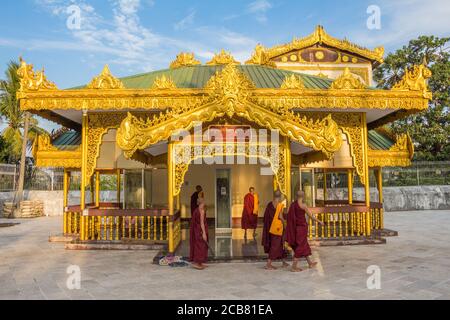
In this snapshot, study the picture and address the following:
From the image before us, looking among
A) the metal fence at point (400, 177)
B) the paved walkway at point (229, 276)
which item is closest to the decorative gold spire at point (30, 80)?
the paved walkway at point (229, 276)

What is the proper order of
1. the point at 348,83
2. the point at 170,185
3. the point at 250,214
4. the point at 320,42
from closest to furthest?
1. the point at 170,185
2. the point at 348,83
3. the point at 250,214
4. the point at 320,42

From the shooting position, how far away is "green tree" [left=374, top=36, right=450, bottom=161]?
19.6 m

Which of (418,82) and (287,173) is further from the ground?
(418,82)

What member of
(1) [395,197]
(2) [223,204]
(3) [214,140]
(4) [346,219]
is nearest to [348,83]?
(4) [346,219]

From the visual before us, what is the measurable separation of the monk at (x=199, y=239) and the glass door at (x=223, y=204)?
478 centimetres

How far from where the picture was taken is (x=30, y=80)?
8492 millimetres

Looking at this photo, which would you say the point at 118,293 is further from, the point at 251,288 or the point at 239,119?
the point at 239,119

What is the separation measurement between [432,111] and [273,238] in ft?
58.6

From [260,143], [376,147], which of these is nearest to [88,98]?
[260,143]

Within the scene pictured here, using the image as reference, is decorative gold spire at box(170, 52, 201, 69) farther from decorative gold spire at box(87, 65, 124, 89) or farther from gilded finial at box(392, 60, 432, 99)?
gilded finial at box(392, 60, 432, 99)

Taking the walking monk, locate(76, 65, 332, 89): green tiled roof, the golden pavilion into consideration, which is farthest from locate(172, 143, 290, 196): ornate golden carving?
the walking monk

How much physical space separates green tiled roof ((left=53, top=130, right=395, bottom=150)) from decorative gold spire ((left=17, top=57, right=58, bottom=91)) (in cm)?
219

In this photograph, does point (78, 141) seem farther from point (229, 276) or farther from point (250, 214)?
point (229, 276)

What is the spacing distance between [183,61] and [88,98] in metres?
4.74
